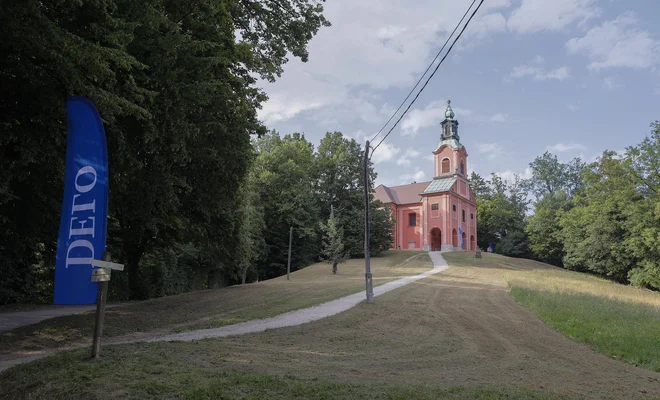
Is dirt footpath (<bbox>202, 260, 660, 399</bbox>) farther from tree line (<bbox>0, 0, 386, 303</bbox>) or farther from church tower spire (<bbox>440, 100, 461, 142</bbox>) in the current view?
church tower spire (<bbox>440, 100, 461, 142</bbox>)

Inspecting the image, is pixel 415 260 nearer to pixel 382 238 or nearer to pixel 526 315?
pixel 382 238

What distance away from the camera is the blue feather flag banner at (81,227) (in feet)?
18.4

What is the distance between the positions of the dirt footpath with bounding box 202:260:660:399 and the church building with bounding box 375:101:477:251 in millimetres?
41868

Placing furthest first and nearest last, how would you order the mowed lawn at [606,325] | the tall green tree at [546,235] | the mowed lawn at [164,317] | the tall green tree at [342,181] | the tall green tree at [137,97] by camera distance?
the tall green tree at [546,235], the tall green tree at [342,181], the mowed lawn at [606,325], the mowed lawn at [164,317], the tall green tree at [137,97]

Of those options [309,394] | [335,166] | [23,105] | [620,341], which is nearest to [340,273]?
[335,166]

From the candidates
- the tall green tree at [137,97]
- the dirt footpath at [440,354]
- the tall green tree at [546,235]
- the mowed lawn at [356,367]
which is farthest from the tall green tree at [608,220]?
the tall green tree at [137,97]

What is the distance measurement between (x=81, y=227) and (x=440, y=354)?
6.65m

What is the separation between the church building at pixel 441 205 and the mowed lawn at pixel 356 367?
43.3 metres

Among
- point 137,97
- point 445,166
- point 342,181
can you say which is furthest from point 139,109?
point 445,166

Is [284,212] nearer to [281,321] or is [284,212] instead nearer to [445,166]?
[445,166]

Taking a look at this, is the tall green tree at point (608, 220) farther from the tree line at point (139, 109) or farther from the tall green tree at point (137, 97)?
the tall green tree at point (137, 97)

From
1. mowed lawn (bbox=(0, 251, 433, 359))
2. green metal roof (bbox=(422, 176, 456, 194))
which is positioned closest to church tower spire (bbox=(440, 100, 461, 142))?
green metal roof (bbox=(422, 176, 456, 194))

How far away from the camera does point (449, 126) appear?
5941 cm

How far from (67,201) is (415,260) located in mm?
41556
